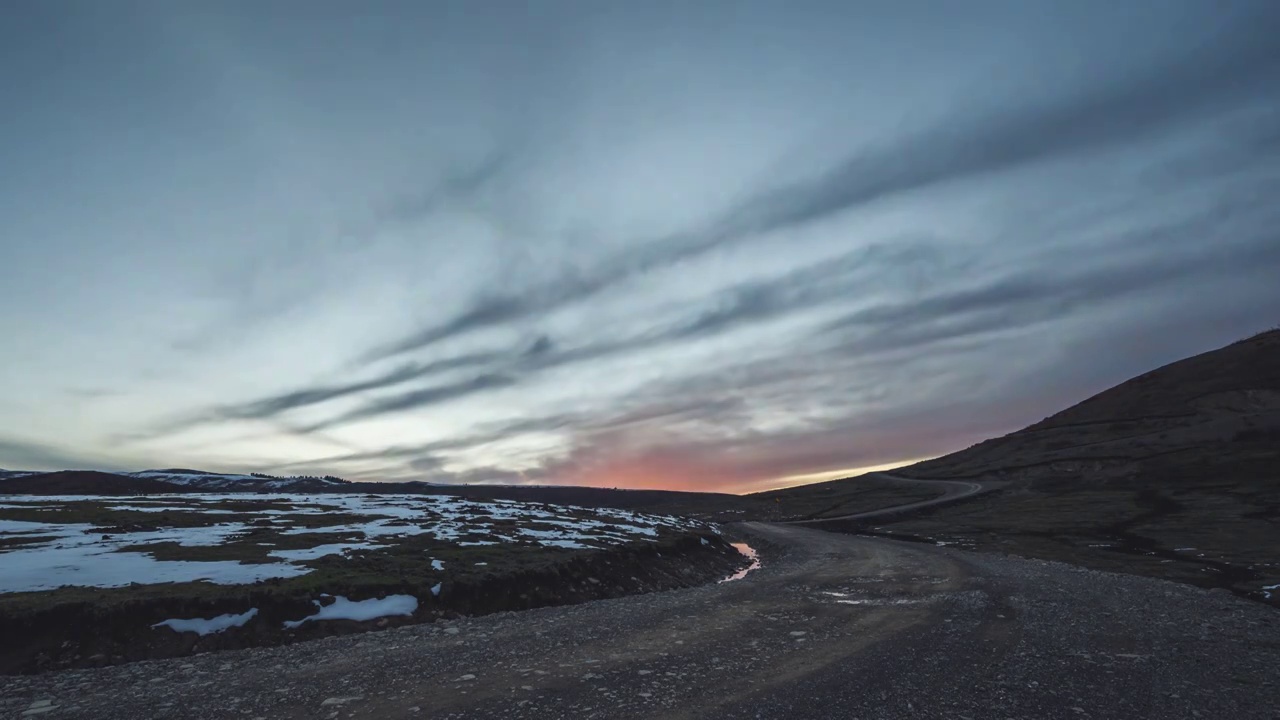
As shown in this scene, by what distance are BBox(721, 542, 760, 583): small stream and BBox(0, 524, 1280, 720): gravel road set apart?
565 inches

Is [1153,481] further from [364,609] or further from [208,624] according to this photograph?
[208,624]

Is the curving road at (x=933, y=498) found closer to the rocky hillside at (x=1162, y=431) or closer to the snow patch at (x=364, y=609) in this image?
the rocky hillside at (x=1162, y=431)

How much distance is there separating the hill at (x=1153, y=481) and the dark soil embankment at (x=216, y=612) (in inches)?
1241

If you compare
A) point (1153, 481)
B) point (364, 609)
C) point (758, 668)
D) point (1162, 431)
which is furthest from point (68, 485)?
point (1162, 431)

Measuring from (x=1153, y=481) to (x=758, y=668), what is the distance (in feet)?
414

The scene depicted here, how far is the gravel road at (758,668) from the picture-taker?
11500 mm

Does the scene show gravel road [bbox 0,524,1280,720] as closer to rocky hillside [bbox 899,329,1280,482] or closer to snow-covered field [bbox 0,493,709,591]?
snow-covered field [bbox 0,493,709,591]

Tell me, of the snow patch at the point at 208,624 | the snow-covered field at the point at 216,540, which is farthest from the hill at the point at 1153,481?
the snow patch at the point at 208,624

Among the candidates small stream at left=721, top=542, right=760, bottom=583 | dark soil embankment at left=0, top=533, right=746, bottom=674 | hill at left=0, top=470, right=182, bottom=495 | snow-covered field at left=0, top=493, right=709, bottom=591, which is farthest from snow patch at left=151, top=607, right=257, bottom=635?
hill at left=0, top=470, right=182, bottom=495

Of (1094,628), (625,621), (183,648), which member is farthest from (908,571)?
(183,648)

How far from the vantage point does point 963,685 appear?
12.5 meters

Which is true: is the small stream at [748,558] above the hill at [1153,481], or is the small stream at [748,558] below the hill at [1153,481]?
below

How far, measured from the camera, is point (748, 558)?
50094mm

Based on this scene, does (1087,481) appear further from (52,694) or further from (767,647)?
(52,694)
